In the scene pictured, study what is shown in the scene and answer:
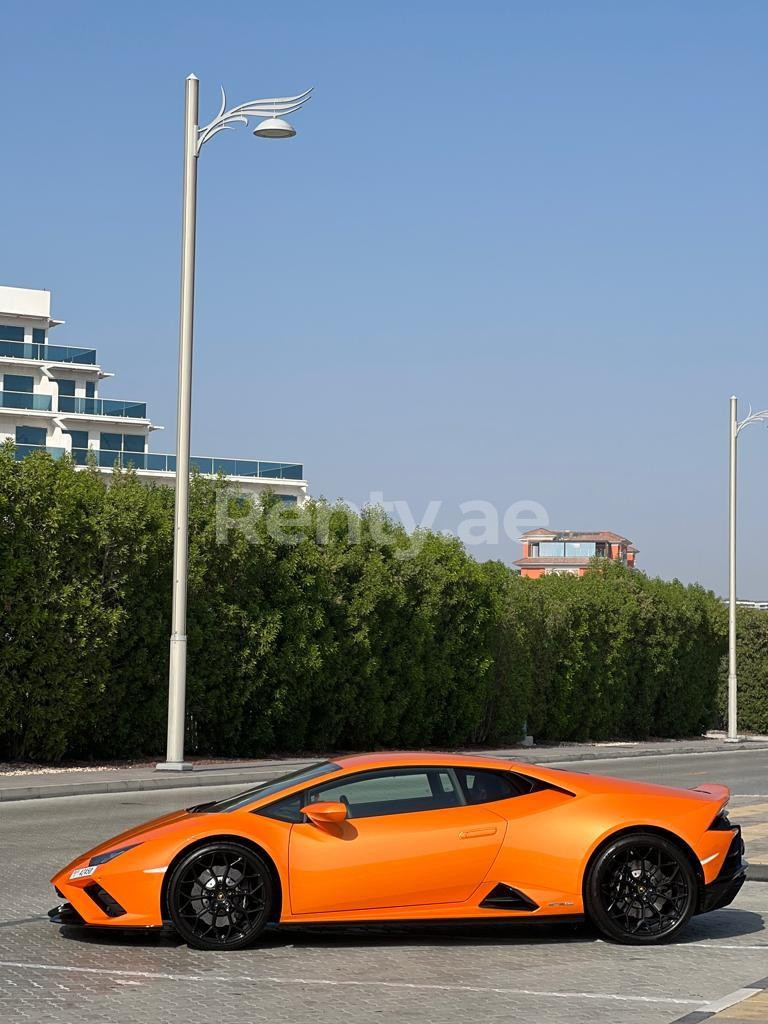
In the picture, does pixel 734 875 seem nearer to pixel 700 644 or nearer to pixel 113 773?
pixel 113 773

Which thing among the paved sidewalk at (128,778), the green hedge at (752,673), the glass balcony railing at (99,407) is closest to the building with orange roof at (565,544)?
the glass balcony railing at (99,407)

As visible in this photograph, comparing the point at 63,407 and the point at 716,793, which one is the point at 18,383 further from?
the point at 716,793

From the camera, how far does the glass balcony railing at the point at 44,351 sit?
91.2 m

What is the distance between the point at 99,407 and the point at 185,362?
7126 cm

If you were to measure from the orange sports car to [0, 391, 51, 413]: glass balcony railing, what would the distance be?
268 feet

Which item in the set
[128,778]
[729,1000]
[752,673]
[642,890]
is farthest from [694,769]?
[752,673]

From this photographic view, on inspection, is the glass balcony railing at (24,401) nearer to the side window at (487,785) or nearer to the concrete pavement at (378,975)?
the concrete pavement at (378,975)

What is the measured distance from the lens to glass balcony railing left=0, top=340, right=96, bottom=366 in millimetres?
91188

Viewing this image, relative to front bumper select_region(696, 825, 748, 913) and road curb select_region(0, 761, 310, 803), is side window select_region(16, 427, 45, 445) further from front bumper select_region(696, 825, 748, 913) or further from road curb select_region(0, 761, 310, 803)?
front bumper select_region(696, 825, 748, 913)

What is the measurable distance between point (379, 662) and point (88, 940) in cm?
2090

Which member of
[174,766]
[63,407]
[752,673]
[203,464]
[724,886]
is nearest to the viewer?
→ [724,886]

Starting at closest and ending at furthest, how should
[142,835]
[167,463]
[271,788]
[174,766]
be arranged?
[142,835] < [271,788] < [174,766] < [167,463]

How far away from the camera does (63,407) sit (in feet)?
297

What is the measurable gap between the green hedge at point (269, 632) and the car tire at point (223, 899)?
1428 cm
